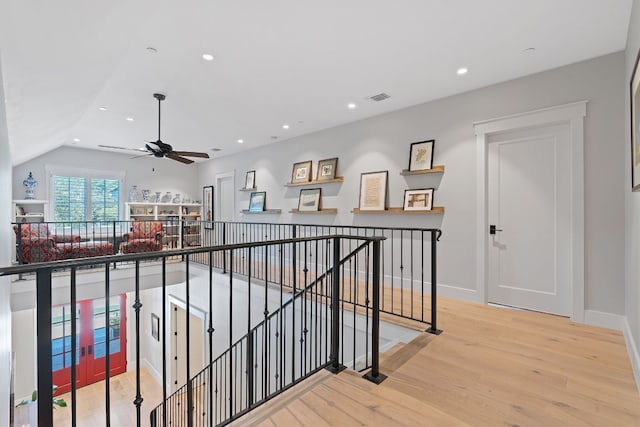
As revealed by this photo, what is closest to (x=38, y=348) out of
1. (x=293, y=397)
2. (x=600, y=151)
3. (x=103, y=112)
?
(x=293, y=397)

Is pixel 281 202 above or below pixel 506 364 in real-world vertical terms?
above

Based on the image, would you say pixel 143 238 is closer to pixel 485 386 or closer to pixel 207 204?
pixel 207 204

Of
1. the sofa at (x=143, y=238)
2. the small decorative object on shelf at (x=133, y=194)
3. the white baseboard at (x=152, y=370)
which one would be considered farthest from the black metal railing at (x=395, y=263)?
the white baseboard at (x=152, y=370)

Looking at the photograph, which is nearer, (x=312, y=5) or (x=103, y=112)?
(x=312, y=5)

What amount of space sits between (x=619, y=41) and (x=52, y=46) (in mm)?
4884

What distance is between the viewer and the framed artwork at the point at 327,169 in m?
5.58

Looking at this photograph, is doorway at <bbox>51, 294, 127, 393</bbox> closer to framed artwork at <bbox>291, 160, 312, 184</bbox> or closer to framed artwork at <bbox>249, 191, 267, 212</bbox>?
framed artwork at <bbox>249, 191, 267, 212</bbox>

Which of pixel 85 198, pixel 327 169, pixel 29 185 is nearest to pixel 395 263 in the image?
pixel 327 169

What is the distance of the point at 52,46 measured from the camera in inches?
96.7

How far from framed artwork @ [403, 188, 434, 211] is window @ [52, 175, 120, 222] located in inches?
295

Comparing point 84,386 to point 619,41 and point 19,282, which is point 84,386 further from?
point 619,41

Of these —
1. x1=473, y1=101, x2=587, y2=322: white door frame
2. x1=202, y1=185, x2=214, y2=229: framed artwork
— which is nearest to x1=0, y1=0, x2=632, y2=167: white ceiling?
x1=473, y1=101, x2=587, y2=322: white door frame

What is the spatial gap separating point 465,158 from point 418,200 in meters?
0.82

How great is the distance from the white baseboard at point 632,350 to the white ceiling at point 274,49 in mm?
2569
